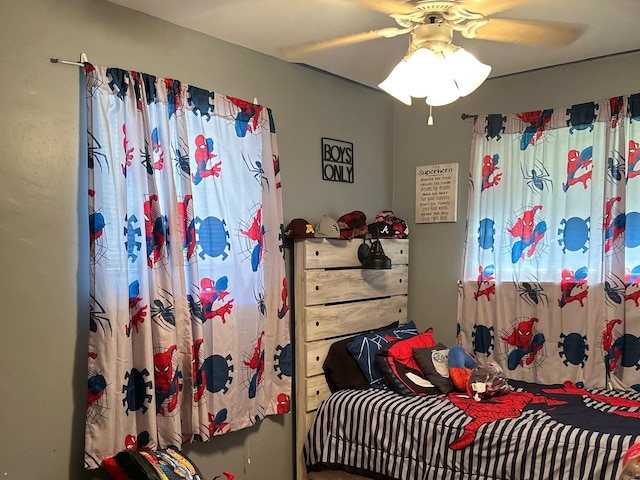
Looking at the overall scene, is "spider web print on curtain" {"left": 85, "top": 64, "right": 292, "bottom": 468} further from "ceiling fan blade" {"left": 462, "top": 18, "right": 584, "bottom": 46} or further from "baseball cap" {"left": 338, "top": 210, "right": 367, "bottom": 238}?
"ceiling fan blade" {"left": 462, "top": 18, "right": 584, "bottom": 46}

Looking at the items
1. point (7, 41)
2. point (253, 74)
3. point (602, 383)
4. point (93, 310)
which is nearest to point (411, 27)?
point (253, 74)

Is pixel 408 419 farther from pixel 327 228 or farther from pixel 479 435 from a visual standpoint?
pixel 327 228

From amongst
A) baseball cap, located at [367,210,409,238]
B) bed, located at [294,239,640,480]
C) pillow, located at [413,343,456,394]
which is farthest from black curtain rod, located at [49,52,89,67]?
pillow, located at [413,343,456,394]

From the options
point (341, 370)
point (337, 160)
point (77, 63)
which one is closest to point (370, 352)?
point (341, 370)

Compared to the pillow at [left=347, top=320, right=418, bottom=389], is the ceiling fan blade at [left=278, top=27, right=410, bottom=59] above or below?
above

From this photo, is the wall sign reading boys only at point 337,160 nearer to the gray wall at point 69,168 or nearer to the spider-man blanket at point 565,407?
the gray wall at point 69,168

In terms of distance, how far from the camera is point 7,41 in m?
2.23

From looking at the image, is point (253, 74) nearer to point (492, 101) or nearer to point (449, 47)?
point (449, 47)

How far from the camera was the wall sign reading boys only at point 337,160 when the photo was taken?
359cm

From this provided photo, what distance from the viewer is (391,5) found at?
2.18 meters

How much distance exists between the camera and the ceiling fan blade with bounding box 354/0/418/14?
2143 mm

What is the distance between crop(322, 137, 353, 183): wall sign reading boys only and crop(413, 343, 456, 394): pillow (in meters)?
1.14

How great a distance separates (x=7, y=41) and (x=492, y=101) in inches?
106

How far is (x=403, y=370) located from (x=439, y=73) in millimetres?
1682
